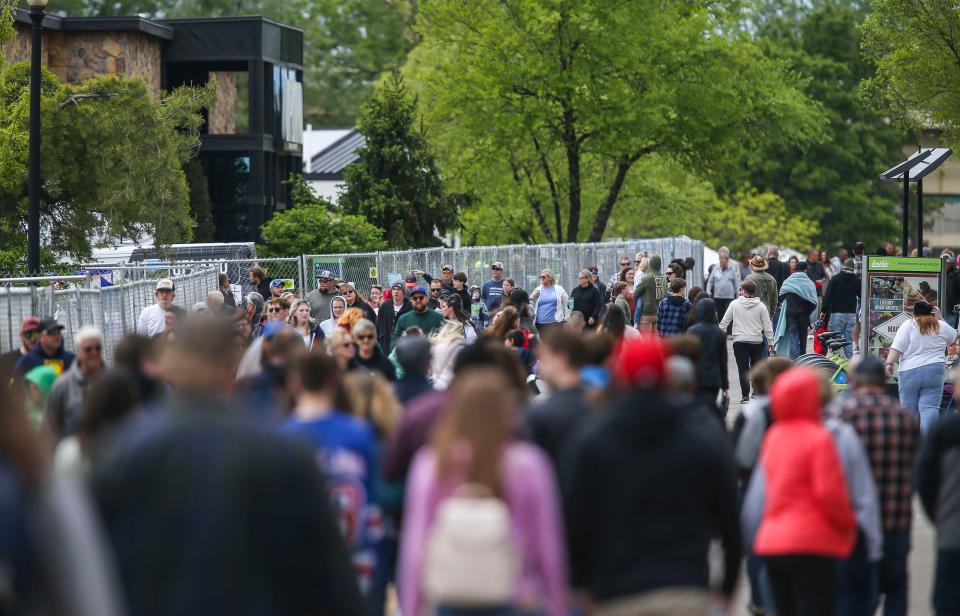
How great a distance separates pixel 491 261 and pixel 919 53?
1071cm

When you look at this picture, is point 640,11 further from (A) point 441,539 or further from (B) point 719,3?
(A) point 441,539

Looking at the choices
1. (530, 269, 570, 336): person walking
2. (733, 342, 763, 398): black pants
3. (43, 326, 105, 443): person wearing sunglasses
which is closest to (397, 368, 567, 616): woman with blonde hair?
(43, 326, 105, 443): person wearing sunglasses

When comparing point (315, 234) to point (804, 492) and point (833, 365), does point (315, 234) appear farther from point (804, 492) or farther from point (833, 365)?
point (804, 492)

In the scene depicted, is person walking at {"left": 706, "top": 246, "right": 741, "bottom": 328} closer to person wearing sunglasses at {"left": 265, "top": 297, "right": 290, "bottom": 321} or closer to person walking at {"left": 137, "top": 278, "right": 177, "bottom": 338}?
person wearing sunglasses at {"left": 265, "top": 297, "right": 290, "bottom": 321}

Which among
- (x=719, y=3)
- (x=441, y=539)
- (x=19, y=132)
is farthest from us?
(x=719, y=3)

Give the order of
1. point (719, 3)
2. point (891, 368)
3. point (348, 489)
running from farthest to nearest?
point (719, 3)
point (891, 368)
point (348, 489)

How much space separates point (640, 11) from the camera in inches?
1554

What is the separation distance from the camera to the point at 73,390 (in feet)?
29.5

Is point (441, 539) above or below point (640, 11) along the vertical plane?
below

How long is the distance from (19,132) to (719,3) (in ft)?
76.6

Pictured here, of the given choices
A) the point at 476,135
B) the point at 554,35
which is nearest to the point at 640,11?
the point at 554,35

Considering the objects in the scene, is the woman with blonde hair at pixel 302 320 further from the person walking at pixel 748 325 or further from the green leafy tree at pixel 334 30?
the green leafy tree at pixel 334 30

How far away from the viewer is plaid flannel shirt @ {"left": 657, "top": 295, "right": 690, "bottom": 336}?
1791 cm

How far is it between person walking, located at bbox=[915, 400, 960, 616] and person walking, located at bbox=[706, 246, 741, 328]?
22505 mm
